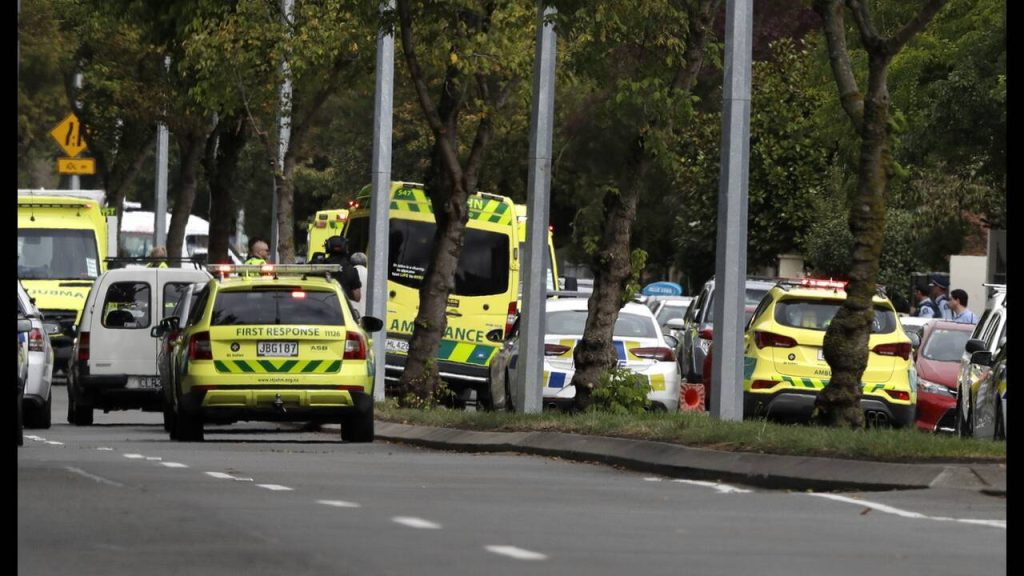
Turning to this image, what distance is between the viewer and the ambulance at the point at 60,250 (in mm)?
39000

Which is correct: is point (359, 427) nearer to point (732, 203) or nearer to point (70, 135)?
point (732, 203)

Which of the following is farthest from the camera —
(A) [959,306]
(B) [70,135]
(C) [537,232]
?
(B) [70,135]

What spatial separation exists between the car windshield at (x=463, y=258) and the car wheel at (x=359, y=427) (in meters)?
9.45

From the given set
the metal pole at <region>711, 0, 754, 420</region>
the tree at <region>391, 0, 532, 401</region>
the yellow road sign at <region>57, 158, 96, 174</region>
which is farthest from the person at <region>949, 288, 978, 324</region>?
the yellow road sign at <region>57, 158, 96, 174</region>

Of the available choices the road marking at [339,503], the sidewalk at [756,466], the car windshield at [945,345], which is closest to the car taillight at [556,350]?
the car windshield at [945,345]

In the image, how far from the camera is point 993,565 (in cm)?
1102

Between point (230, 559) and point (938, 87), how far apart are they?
26.8 metres

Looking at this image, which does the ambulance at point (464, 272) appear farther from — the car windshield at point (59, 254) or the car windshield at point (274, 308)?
the car windshield at point (274, 308)

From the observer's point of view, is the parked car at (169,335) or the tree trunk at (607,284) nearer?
the tree trunk at (607,284)

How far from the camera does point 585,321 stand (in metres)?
28.0

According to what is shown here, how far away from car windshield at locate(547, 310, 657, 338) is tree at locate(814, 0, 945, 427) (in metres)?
8.22

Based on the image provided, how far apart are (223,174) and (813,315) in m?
15.8

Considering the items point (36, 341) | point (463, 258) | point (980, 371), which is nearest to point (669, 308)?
point (463, 258)

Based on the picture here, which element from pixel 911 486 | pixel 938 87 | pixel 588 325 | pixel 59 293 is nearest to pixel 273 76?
pixel 59 293
